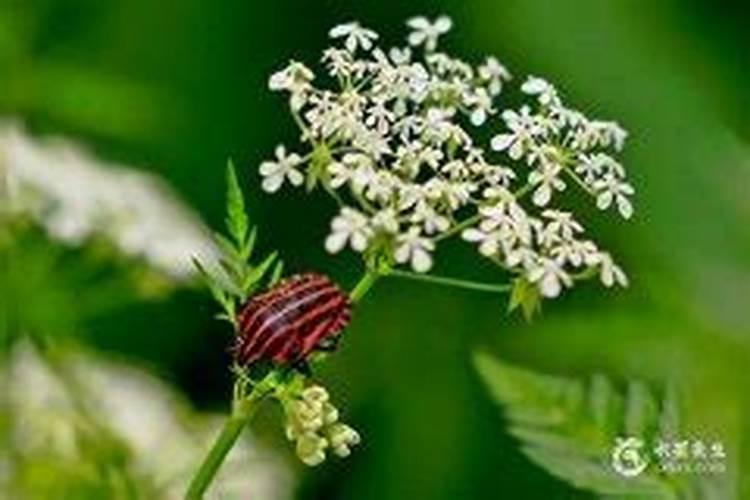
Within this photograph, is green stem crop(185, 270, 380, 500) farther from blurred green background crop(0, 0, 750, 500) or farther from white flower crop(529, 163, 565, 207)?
blurred green background crop(0, 0, 750, 500)

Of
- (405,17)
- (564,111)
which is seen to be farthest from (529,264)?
(405,17)

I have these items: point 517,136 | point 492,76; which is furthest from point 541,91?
point 517,136

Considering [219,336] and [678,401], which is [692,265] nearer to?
[678,401]

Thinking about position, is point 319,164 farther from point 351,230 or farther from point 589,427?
point 589,427

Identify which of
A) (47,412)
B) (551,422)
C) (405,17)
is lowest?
(47,412)

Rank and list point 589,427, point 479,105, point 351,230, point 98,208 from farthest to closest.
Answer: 1. point 98,208
2. point 589,427
3. point 479,105
4. point 351,230

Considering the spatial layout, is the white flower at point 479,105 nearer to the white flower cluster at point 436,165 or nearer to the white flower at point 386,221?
the white flower cluster at point 436,165
